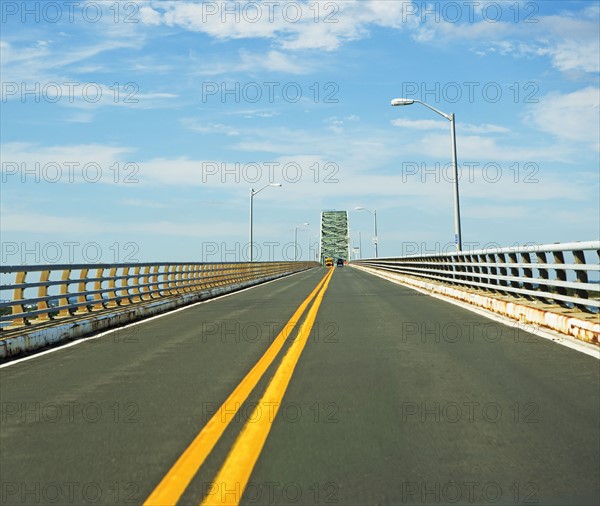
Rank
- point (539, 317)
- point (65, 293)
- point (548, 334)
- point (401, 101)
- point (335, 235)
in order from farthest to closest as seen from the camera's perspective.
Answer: point (335, 235)
point (401, 101)
point (65, 293)
point (539, 317)
point (548, 334)

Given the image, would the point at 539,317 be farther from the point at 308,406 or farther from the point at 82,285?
the point at 82,285

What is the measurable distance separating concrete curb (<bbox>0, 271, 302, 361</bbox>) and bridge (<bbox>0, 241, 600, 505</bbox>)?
48 millimetres

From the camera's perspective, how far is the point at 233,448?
483cm

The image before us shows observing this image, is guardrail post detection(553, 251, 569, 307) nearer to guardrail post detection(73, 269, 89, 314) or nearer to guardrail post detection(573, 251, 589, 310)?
guardrail post detection(573, 251, 589, 310)

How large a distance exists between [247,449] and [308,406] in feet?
4.71

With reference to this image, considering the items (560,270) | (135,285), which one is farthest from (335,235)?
(560,270)

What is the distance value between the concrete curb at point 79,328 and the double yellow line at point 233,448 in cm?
430

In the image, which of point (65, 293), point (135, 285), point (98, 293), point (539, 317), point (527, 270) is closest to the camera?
point (539, 317)

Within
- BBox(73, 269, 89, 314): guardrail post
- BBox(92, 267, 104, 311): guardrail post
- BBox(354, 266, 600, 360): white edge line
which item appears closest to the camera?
BBox(354, 266, 600, 360): white edge line

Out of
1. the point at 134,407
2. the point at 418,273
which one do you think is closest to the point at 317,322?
the point at 134,407

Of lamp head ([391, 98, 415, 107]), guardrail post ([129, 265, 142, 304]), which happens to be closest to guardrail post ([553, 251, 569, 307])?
guardrail post ([129, 265, 142, 304])

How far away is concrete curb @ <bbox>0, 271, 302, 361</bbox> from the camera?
406 inches

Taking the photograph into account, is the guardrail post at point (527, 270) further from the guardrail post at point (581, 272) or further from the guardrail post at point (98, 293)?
the guardrail post at point (98, 293)

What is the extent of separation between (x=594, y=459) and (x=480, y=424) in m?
1.11
